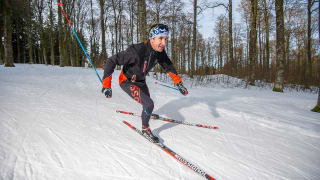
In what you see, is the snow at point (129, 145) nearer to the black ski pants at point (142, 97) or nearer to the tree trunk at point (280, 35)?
the black ski pants at point (142, 97)

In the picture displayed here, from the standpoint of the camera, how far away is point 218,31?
91.1 ft

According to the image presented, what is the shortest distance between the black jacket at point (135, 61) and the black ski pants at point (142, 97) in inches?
4.3

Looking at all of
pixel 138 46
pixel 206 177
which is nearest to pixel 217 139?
pixel 206 177

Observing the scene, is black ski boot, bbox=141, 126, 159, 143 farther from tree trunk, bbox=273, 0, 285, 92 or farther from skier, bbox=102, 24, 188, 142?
tree trunk, bbox=273, 0, 285, 92

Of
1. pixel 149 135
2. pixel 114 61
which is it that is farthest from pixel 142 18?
pixel 149 135

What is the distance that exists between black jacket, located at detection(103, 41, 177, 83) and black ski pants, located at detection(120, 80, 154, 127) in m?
0.11

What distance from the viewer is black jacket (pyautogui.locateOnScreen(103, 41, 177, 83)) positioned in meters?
2.80

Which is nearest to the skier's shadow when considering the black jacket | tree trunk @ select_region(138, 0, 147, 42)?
the black jacket

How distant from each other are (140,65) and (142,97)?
21.9 inches

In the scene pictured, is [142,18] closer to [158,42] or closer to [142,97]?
[158,42]

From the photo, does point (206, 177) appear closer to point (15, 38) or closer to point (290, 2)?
point (290, 2)

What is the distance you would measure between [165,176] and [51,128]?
1.86m

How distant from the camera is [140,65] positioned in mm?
2918

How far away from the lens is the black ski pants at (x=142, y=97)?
2.74 m
